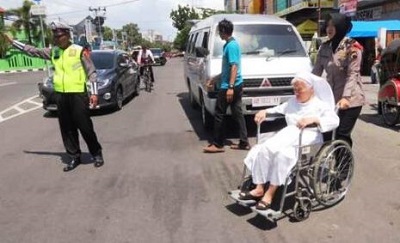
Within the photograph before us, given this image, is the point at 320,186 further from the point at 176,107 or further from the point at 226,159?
the point at 176,107

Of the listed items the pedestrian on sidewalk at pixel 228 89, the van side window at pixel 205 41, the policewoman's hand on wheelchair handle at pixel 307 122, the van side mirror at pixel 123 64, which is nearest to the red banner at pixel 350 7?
the van side window at pixel 205 41

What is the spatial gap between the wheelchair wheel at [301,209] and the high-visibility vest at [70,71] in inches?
136

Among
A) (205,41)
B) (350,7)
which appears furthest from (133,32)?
(205,41)

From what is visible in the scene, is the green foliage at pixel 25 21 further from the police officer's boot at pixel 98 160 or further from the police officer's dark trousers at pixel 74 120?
the police officer's boot at pixel 98 160

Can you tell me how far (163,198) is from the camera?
17.5 ft

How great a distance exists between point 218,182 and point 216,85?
2.44 m

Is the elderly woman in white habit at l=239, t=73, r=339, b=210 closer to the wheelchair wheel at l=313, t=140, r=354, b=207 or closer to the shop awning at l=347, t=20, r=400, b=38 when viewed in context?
the wheelchair wheel at l=313, t=140, r=354, b=207

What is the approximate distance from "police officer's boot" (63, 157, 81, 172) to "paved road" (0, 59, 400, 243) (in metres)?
0.10

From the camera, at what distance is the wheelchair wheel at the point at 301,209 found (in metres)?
4.53

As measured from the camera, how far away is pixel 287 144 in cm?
461

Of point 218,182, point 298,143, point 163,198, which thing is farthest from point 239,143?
point 298,143

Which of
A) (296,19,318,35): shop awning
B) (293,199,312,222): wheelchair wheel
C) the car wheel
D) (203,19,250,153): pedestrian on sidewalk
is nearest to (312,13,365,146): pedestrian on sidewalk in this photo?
(293,199,312,222): wheelchair wheel

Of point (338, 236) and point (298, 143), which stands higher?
point (298, 143)

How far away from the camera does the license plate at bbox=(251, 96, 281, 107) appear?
7.93 m
